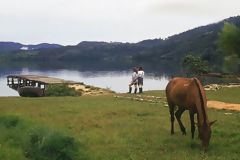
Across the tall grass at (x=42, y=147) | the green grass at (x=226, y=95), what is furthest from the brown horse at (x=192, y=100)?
the green grass at (x=226, y=95)

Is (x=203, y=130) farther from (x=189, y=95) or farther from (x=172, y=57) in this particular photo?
(x=172, y=57)

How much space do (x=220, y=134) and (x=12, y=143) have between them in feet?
24.0

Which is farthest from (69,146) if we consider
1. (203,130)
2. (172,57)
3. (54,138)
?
(172,57)

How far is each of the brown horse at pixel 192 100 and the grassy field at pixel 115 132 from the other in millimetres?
613

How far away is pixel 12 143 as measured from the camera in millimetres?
13141

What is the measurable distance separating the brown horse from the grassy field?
2.01 feet

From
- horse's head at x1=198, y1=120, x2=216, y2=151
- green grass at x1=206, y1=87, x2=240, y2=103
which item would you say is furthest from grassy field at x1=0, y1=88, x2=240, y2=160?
green grass at x1=206, y1=87, x2=240, y2=103

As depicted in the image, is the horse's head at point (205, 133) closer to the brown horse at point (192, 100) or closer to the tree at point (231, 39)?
the brown horse at point (192, 100)

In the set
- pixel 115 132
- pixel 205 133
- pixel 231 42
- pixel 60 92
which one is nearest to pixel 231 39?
pixel 231 42

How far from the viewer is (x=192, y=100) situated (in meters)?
14.4

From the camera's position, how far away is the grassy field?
12852mm

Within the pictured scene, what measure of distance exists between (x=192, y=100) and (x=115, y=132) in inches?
139

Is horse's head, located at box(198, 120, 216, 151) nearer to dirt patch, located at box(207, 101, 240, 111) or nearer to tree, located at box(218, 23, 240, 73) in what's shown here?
dirt patch, located at box(207, 101, 240, 111)

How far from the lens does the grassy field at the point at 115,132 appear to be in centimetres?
1285
